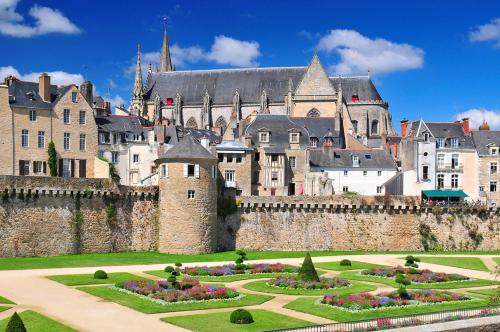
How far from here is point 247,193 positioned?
2456 inches

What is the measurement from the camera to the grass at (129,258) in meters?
43.4

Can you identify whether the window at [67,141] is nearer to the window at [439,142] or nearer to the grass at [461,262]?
the grass at [461,262]

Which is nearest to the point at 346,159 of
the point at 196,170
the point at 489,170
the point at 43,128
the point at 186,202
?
the point at 489,170

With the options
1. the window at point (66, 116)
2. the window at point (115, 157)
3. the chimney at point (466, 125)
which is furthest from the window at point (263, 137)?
the chimney at point (466, 125)

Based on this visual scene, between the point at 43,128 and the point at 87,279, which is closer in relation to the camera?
the point at 87,279

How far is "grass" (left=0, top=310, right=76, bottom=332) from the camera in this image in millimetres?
25750

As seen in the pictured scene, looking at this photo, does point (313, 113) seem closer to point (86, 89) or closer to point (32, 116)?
point (86, 89)

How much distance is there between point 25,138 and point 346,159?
27.5 metres

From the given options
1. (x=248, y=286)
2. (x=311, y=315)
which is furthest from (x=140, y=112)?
(x=311, y=315)

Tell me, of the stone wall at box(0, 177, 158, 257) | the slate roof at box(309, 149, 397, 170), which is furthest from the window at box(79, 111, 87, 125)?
the slate roof at box(309, 149, 397, 170)

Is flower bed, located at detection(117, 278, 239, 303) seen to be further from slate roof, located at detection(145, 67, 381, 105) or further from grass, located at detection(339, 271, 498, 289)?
slate roof, located at detection(145, 67, 381, 105)

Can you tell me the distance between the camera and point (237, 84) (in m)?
97.7

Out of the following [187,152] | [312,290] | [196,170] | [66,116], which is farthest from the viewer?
[66,116]

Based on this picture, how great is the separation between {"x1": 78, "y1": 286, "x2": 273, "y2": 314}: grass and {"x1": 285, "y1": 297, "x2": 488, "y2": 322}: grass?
6.27 ft
